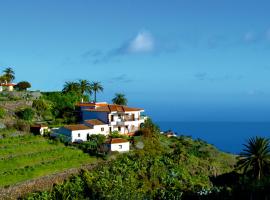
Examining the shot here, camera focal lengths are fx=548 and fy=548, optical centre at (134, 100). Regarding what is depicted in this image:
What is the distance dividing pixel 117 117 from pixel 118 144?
36.3 ft

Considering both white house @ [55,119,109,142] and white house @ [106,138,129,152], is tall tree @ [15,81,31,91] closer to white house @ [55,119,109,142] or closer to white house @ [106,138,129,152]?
white house @ [55,119,109,142]

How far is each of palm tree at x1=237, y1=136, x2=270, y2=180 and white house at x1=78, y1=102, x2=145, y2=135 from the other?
825 inches

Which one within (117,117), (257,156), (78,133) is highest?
(117,117)

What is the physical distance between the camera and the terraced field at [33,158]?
186 ft

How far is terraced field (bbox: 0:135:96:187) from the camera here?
5656 cm

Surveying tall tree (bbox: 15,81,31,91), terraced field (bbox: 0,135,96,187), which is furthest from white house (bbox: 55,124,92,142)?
tall tree (bbox: 15,81,31,91)

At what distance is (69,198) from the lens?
5312cm

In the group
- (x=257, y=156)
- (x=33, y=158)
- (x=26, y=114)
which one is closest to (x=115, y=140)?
(x=33, y=158)

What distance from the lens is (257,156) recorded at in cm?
6359

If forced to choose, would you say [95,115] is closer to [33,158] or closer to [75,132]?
[75,132]

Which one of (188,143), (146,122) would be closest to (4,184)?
(146,122)

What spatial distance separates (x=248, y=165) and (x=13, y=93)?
1623 inches

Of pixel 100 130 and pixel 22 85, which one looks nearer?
pixel 100 130

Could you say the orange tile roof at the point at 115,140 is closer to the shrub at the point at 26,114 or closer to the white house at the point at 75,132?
the white house at the point at 75,132
